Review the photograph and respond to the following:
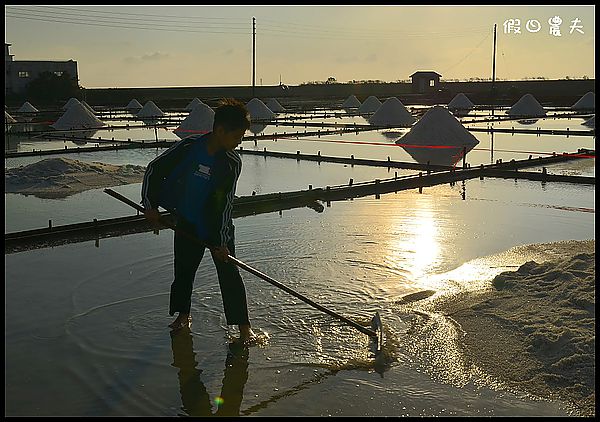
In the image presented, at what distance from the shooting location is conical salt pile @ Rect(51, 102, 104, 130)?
763 inches

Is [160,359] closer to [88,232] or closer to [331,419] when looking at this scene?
[331,419]

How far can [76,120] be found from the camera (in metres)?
19.6

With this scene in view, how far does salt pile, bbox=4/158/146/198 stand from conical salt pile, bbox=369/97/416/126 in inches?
491

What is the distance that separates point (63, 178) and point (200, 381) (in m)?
6.05

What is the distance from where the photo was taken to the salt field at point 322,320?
97.5 inches

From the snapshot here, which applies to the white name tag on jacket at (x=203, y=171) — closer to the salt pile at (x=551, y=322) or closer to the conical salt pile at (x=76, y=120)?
the salt pile at (x=551, y=322)

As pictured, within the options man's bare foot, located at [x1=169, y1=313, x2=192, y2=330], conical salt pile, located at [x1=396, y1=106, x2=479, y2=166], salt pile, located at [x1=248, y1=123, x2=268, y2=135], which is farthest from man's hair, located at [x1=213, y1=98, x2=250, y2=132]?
salt pile, located at [x1=248, y1=123, x2=268, y2=135]

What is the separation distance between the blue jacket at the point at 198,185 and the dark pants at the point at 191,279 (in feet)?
0.29

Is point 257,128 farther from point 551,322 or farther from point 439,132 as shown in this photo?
point 551,322

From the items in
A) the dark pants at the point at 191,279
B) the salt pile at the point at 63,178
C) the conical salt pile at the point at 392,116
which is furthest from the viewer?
the conical salt pile at the point at 392,116

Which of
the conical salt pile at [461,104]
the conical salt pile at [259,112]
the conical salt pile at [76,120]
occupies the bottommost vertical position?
the conical salt pile at [76,120]

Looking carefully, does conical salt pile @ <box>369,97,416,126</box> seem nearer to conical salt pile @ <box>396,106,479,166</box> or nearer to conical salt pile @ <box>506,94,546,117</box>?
conical salt pile @ <box>506,94,546,117</box>

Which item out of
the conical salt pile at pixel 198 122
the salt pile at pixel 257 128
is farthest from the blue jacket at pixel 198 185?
the salt pile at pixel 257 128

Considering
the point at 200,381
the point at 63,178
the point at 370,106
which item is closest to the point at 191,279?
the point at 200,381
